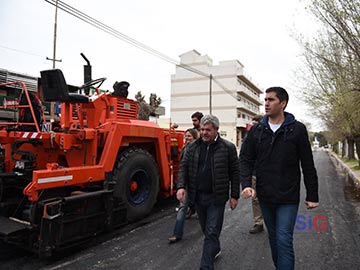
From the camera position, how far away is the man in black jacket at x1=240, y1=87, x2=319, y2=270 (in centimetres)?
270

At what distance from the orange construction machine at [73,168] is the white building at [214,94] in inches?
1607

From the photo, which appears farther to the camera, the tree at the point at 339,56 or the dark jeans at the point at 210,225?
the tree at the point at 339,56

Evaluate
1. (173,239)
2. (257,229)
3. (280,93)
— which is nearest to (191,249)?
(173,239)

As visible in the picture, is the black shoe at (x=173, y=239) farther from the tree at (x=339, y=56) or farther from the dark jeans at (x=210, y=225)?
the tree at (x=339, y=56)

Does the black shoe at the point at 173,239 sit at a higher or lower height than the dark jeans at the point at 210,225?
lower

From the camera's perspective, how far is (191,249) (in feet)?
13.3

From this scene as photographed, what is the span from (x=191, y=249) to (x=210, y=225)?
3.69 feet

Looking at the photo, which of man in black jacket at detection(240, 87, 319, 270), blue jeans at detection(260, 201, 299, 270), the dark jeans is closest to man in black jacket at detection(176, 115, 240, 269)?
the dark jeans

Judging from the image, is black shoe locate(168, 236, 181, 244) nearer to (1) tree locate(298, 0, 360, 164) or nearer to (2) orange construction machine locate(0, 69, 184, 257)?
(2) orange construction machine locate(0, 69, 184, 257)

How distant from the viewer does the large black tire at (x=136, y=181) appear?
4.60m

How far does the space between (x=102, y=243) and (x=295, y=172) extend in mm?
2934

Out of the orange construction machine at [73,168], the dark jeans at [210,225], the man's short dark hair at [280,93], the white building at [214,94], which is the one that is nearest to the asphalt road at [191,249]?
the orange construction machine at [73,168]

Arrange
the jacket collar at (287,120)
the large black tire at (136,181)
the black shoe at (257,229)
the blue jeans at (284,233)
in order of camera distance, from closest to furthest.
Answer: the blue jeans at (284,233) < the jacket collar at (287,120) < the large black tire at (136,181) < the black shoe at (257,229)

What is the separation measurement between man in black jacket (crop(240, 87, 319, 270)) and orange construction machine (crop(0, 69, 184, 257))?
226cm
